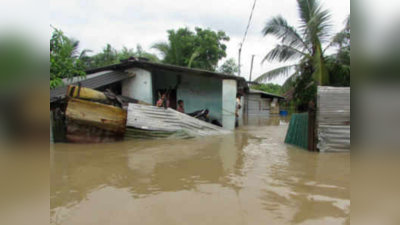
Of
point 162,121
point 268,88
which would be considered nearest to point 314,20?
point 162,121

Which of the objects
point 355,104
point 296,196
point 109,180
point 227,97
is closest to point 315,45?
point 227,97

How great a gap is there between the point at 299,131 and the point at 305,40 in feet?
19.7

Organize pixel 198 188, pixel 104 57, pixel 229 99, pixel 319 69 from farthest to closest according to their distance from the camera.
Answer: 1. pixel 104 57
2. pixel 229 99
3. pixel 319 69
4. pixel 198 188

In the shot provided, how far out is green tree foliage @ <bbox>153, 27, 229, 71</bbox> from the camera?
18.2m

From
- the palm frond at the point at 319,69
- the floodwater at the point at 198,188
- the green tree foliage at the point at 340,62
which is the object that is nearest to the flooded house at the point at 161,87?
the floodwater at the point at 198,188

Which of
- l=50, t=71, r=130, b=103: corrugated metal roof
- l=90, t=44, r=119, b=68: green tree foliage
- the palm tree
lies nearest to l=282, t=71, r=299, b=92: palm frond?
the palm tree

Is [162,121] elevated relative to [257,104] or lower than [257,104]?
lower

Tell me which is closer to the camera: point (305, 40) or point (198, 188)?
point (198, 188)

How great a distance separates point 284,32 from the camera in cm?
1124

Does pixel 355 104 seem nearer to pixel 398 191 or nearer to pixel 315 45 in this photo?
pixel 398 191

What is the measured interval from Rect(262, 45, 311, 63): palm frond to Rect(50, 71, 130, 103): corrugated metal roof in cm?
713

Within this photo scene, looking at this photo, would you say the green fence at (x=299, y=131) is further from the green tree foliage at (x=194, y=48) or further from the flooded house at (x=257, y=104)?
the flooded house at (x=257, y=104)

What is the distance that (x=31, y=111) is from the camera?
92cm

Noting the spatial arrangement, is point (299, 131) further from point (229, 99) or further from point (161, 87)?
point (161, 87)
